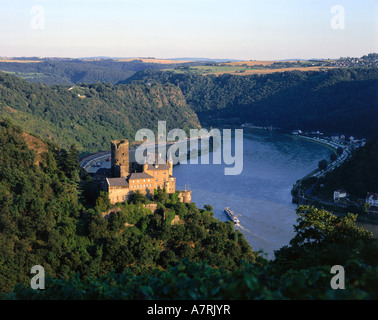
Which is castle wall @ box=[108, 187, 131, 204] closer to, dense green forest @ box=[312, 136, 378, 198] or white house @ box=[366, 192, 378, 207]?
white house @ box=[366, 192, 378, 207]

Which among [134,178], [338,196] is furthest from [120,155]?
[338,196]

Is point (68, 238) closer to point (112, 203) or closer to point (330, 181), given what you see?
point (112, 203)

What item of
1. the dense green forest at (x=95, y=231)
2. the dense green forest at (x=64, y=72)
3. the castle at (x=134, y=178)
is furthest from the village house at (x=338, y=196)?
the dense green forest at (x=64, y=72)

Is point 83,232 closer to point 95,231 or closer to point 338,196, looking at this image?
point 95,231

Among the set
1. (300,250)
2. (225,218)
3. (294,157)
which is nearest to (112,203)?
(225,218)

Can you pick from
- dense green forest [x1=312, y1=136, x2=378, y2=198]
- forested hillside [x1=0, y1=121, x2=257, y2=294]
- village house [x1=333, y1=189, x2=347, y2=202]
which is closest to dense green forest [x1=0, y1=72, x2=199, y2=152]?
forested hillside [x1=0, y1=121, x2=257, y2=294]

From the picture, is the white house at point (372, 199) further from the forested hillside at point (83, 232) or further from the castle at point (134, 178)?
the castle at point (134, 178)
